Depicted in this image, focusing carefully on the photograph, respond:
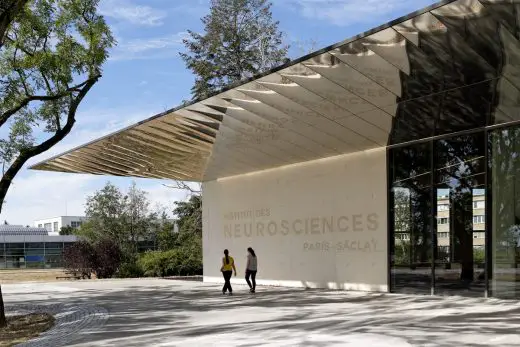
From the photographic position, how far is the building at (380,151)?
35.4 feet

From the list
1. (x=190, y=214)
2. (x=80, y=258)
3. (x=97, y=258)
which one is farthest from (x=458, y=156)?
(x=190, y=214)

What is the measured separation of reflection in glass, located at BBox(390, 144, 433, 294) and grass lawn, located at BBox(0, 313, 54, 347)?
8843 millimetres

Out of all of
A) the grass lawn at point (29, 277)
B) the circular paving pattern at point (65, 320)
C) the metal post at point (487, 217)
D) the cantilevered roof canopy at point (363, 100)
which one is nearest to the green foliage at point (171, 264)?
the grass lawn at point (29, 277)

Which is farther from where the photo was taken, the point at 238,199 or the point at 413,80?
the point at 238,199

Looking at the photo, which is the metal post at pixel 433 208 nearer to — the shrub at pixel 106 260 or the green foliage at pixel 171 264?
Result: the green foliage at pixel 171 264

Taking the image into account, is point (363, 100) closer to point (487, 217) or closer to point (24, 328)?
point (487, 217)

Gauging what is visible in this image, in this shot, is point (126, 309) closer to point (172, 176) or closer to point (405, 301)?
point (405, 301)

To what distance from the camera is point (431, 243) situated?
15188mm

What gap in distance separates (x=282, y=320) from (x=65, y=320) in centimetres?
485

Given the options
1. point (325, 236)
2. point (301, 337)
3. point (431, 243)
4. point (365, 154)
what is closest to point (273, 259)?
point (325, 236)

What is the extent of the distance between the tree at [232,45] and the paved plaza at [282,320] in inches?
825

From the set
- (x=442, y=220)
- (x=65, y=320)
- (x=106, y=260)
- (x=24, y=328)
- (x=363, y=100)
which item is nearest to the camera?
(x=24, y=328)

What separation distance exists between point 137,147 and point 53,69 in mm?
5273

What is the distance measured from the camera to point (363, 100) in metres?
13.2
